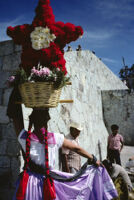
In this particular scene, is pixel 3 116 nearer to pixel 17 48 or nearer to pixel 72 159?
pixel 17 48

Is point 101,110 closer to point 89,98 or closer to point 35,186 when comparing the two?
point 89,98

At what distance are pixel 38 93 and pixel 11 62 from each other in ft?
5.86

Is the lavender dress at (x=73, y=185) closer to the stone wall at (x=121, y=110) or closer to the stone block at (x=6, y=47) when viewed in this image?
→ the stone block at (x=6, y=47)

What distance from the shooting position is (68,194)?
2.04 metres

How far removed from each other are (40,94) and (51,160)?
2.22 ft

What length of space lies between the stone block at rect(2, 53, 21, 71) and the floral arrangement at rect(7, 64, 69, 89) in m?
1.46

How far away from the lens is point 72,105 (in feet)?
18.4

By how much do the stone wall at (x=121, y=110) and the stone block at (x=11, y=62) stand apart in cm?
697

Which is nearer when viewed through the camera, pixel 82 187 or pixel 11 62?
pixel 82 187

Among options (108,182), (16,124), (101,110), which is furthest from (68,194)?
(101,110)

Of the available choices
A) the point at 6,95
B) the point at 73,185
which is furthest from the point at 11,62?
the point at 73,185

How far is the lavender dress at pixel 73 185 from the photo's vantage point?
1892 millimetres

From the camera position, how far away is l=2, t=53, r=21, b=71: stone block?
3402 mm

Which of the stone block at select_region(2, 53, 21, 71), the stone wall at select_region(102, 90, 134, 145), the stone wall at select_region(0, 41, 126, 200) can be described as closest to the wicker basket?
the stone wall at select_region(0, 41, 126, 200)
